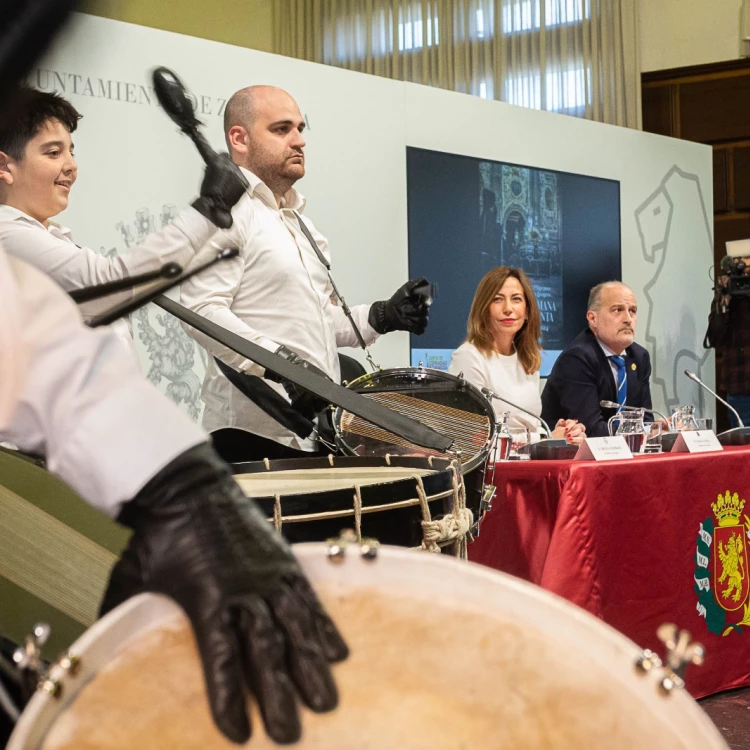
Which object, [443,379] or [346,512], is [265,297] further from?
[346,512]

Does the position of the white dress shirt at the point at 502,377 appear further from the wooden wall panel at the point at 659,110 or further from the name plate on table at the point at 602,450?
the wooden wall panel at the point at 659,110

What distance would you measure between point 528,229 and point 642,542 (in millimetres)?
3479

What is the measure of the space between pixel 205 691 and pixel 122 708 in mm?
46

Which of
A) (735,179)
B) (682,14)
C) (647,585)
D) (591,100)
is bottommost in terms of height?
(647,585)

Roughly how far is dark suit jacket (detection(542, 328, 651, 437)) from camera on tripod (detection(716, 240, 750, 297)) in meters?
1.95

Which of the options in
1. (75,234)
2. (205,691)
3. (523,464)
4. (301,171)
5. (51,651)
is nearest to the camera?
(205,691)

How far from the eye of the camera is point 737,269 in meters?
5.73

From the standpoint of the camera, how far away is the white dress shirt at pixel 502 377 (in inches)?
141

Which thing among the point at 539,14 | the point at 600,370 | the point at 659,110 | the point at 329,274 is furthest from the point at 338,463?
the point at 539,14

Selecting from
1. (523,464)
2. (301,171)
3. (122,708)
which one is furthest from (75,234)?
(122,708)

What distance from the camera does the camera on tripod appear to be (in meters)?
5.73

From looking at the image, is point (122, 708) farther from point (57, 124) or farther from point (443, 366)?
point (443, 366)

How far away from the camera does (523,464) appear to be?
2211 mm

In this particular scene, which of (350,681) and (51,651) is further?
(51,651)
